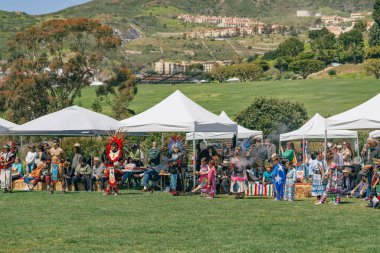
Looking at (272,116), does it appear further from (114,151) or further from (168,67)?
(168,67)

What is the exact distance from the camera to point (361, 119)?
2102 cm

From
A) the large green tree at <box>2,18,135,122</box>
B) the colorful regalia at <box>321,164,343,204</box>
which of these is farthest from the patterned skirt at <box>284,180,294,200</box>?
the large green tree at <box>2,18,135,122</box>

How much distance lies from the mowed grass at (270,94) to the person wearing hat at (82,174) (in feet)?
175

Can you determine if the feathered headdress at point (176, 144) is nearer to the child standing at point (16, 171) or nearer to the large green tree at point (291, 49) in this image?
the child standing at point (16, 171)

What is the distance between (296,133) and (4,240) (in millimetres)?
21877

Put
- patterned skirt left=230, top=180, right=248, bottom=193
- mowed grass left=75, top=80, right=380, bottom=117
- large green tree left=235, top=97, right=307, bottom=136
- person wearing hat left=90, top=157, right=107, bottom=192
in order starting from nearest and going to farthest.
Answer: patterned skirt left=230, top=180, right=248, bottom=193
person wearing hat left=90, top=157, right=107, bottom=192
large green tree left=235, top=97, right=307, bottom=136
mowed grass left=75, top=80, right=380, bottom=117

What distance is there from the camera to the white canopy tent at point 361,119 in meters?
20.9

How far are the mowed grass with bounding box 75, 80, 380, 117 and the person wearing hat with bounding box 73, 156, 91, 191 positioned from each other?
53222 millimetres

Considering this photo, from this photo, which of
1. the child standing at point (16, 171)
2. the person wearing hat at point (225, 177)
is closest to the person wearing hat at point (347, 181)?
the person wearing hat at point (225, 177)

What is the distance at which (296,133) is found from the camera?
109 ft

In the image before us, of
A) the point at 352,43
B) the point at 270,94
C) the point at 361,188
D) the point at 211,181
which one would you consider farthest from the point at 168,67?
the point at 361,188

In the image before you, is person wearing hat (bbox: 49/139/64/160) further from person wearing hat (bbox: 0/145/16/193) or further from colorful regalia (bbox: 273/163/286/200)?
colorful regalia (bbox: 273/163/286/200)

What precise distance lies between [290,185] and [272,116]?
39.4 metres

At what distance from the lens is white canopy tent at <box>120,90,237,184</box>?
23109 millimetres
